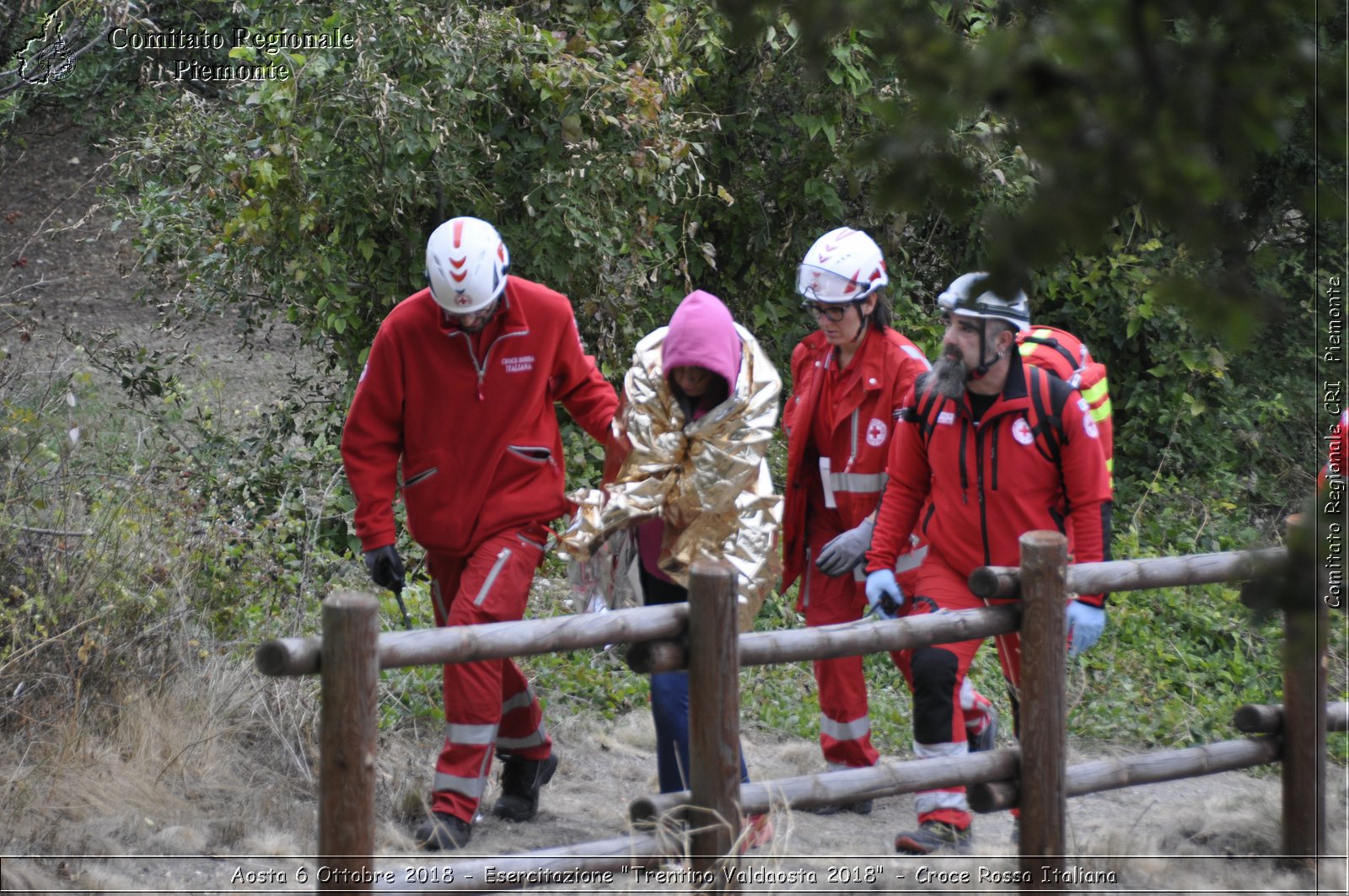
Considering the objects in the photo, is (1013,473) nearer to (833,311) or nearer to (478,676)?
(833,311)

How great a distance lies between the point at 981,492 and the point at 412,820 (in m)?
2.24

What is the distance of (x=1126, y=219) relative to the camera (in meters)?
9.49

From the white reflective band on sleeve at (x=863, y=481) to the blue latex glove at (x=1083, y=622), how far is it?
0.87m

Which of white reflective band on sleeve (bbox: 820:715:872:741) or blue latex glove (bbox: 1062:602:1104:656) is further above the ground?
blue latex glove (bbox: 1062:602:1104:656)

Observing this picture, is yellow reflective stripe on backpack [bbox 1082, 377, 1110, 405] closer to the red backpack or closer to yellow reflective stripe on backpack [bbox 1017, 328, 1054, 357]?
the red backpack

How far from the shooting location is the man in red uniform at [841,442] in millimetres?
4809

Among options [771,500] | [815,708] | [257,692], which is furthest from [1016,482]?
[257,692]

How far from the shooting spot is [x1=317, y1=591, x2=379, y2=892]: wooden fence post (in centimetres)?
318

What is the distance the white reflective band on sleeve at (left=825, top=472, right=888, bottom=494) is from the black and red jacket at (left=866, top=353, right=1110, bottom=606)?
1.26 ft

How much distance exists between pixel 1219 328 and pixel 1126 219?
8067mm

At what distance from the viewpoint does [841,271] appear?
4.80 m

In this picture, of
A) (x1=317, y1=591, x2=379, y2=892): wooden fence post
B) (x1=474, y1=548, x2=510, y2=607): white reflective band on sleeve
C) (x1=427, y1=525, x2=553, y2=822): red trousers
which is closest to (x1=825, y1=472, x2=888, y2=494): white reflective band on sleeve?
(x1=427, y1=525, x2=553, y2=822): red trousers

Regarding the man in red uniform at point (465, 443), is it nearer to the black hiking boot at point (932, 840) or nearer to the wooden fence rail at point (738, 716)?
the wooden fence rail at point (738, 716)

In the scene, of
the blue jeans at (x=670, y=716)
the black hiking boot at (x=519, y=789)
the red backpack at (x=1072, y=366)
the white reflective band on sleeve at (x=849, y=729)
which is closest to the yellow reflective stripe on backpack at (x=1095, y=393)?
the red backpack at (x=1072, y=366)
